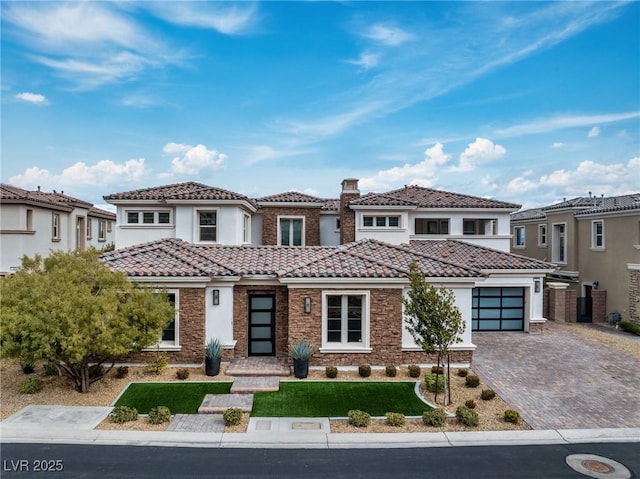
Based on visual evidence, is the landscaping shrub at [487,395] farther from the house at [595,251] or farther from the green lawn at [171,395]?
the house at [595,251]

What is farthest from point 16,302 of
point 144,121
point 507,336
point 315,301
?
point 507,336

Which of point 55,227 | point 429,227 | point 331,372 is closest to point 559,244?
point 429,227

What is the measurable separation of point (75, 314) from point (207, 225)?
10401mm

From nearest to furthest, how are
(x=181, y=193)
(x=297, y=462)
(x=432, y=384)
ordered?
(x=297, y=462)
(x=432, y=384)
(x=181, y=193)

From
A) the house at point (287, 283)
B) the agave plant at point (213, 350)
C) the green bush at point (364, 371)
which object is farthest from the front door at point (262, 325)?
the green bush at point (364, 371)

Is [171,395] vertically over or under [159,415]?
under

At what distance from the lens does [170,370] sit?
46.7 ft

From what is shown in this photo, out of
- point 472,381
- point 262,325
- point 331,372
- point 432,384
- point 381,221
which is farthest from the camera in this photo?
point 381,221

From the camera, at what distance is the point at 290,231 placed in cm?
2520

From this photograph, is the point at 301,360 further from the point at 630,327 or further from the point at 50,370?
the point at 630,327

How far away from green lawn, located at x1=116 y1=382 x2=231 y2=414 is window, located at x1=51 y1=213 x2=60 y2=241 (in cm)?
1806

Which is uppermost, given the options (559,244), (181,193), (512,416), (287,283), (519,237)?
(181,193)

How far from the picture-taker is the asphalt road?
8.21 m

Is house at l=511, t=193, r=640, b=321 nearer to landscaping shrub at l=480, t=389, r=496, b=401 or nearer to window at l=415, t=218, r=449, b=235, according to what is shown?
window at l=415, t=218, r=449, b=235
